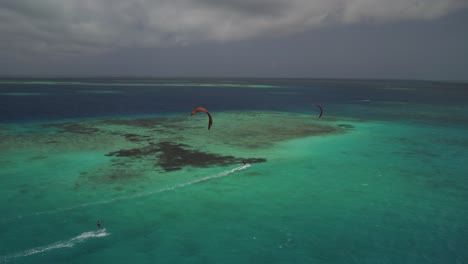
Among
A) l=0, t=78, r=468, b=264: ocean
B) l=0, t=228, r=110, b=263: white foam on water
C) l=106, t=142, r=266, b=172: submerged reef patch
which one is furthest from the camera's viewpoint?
l=106, t=142, r=266, b=172: submerged reef patch

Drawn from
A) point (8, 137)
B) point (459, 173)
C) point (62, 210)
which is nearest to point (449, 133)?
point (459, 173)

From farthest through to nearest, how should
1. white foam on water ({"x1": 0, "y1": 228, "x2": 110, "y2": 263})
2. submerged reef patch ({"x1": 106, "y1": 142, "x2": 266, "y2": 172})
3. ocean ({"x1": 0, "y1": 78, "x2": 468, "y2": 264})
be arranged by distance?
submerged reef patch ({"x1": 106, "y1": 142, "x2": 266, "y2": 172}) → ocean ({"x1": 0, "y1": 78, "x2": 468, "y2": 264}) → white foam on water ({"x1": 0, "y1": 228, "x2": 110, "y2": 263})

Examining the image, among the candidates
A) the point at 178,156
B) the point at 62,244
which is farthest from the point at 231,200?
the point at 178,156

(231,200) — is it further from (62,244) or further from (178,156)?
(178,156)

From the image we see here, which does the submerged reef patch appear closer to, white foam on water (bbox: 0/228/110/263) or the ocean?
the ocean

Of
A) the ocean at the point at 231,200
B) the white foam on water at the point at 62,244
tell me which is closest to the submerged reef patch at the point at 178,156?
the ocean at the point at 231,200

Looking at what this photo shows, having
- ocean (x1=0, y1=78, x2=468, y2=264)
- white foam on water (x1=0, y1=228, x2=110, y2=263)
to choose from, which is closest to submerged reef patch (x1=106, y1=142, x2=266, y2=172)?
ocean (x1=0, y1=78, x2=468, y2=264)

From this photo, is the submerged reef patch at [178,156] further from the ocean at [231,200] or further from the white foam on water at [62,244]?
the white foam on water at [62,244]

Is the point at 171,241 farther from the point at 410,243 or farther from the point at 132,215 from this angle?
the point at 410,243

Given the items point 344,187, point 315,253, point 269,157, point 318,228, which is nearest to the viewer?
point 315,253
